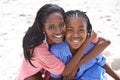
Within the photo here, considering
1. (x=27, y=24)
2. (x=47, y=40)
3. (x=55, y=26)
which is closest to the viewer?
(x=55, y=26)

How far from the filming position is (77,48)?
6.88ft

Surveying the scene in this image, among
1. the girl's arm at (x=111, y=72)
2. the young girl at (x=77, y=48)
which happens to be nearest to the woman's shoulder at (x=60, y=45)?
the young girl at (x=77, y=48)

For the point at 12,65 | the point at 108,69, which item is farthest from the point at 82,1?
the point at 108,69

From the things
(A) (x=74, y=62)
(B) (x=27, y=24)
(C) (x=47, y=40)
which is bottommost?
(B) (x=27, y=24)

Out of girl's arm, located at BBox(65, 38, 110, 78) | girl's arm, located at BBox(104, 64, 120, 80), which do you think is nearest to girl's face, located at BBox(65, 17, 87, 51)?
girl's arm, located at BBox(65, 38, 110, 78)

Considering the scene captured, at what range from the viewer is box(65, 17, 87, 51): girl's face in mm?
1944

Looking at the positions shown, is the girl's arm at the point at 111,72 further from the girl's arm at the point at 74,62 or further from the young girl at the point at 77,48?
the girl's arm at the point at 74,62

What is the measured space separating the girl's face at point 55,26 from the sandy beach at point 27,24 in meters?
0.81

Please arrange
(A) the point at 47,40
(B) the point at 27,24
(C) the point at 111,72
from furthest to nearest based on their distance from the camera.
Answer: (B) the point at 27,24 → (C) the point at 111,72 → (A) the point at 47,40

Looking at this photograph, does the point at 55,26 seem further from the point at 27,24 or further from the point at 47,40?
the point at 27,24

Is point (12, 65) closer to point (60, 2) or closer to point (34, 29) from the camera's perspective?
point (34, 29)

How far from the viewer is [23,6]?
394 centimetres

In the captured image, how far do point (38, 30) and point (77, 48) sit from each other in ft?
1.00

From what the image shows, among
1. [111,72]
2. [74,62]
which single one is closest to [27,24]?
A: [111,72]
